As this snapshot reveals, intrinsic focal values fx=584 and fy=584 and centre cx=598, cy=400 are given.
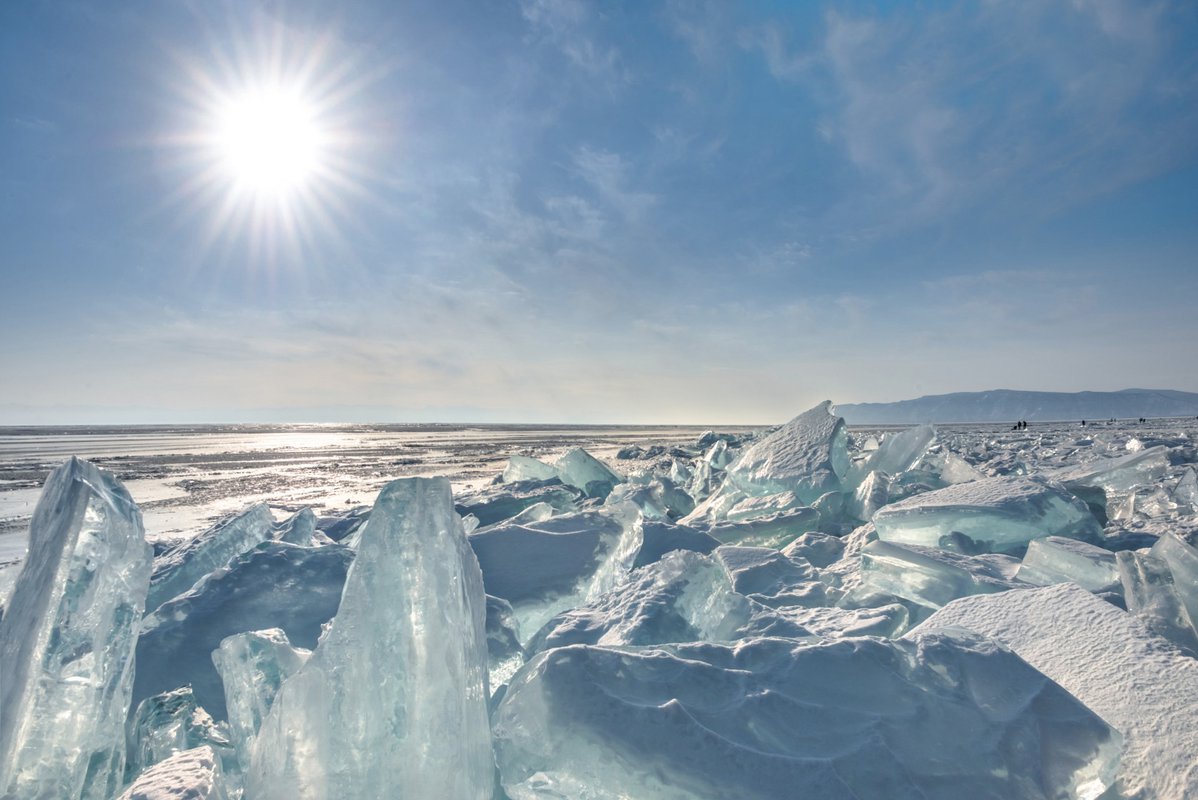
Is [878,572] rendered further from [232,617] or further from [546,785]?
[232,617]

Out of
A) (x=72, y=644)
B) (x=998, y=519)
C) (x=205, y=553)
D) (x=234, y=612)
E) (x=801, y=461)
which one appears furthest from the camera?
(x=801, y=461)

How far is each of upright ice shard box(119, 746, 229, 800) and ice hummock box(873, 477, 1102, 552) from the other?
276cm

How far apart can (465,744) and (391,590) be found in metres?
0.32

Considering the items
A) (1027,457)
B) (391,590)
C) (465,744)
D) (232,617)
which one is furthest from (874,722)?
(1027,457)

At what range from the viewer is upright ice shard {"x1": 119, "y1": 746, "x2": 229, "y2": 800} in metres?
1.05

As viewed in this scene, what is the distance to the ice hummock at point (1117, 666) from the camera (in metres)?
1.17

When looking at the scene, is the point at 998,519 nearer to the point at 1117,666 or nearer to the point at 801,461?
the point at 1117,666

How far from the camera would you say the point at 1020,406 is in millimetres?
147875

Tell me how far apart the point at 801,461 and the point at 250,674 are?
13.0ft

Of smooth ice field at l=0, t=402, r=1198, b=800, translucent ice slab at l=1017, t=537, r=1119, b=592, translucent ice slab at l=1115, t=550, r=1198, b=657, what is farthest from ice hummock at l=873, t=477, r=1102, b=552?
translucent ice slab at l=1115, t=550, r=1198, b=657

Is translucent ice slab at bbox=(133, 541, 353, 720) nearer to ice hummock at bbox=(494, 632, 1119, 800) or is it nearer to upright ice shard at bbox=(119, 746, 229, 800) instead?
upright ice shard at bbox=(119, 746, 229, 800)

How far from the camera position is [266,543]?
2.29 meters

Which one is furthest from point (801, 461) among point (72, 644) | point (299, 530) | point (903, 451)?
point (72, 644)

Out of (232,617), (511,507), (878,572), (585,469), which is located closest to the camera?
(232,617)
